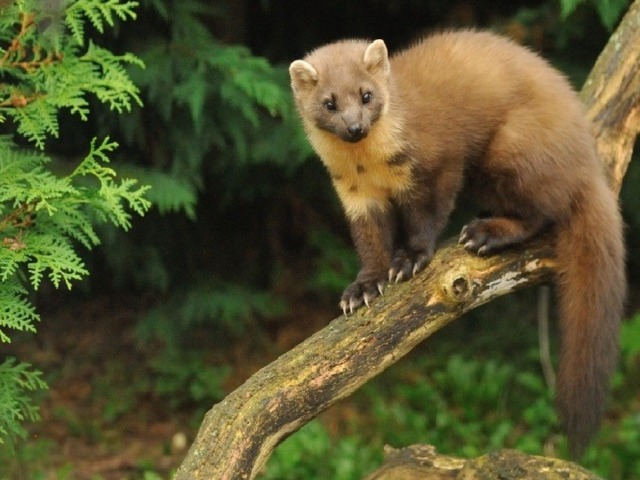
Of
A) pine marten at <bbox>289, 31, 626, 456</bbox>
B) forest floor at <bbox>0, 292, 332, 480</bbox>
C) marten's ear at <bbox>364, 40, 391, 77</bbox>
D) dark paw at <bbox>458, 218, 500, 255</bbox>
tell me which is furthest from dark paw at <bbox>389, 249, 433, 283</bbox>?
forest floor at <bbox>0, 292, 332, 480</bbox>

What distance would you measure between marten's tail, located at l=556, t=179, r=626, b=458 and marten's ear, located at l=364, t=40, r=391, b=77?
1063 mm

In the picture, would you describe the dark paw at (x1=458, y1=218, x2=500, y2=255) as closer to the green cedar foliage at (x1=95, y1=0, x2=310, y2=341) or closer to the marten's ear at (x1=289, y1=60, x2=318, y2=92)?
the marten's ear at (x1=289, y1=60, x2=318, y2=92)

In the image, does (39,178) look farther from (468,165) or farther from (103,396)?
(103,396)

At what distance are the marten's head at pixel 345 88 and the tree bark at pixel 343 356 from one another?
0.69m

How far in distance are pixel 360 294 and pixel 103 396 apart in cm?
371

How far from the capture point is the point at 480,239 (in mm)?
4402

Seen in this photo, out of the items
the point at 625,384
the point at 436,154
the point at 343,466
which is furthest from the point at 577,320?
the point at 625,384

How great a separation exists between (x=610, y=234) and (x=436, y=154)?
838mm

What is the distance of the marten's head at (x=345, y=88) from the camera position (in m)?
4.40

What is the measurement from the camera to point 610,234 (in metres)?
4.46

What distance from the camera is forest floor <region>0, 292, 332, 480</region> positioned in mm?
6727

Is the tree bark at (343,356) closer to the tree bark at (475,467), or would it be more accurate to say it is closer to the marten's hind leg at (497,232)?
the marten's hind leg at (497,232)

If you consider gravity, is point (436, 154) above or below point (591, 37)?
below

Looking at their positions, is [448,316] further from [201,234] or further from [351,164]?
[201,234]
